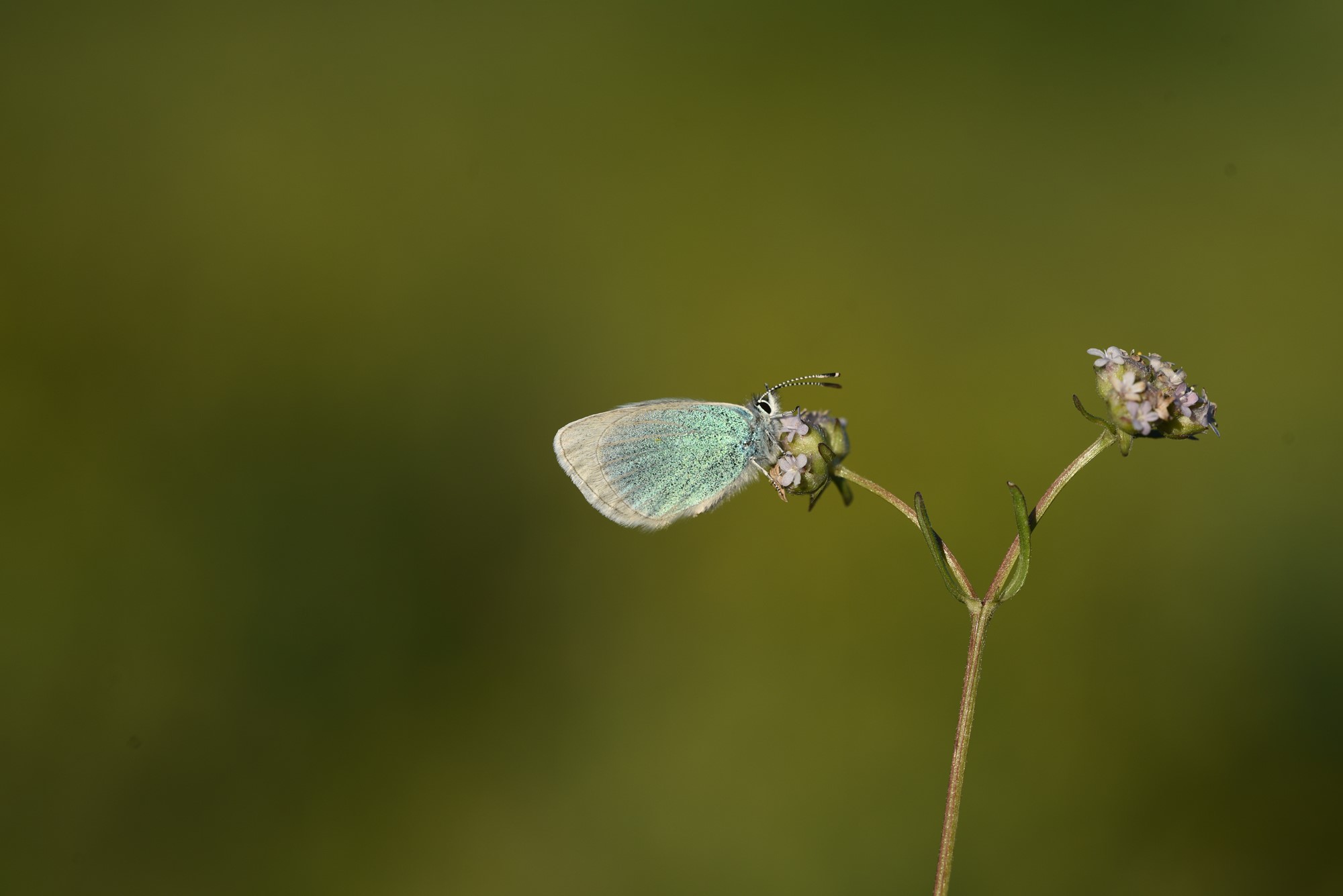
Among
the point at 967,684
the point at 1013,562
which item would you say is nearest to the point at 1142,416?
the point at 1013,562

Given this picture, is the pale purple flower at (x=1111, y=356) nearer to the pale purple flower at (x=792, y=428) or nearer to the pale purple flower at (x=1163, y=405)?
the pale purple flower at (x=1163, y=405)

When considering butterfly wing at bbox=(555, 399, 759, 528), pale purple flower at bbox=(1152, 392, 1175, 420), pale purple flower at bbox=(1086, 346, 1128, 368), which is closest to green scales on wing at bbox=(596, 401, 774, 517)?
butterfly wing at bbox=(555, 399, 759, 528)

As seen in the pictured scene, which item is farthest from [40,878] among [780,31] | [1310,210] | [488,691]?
[1310,210]

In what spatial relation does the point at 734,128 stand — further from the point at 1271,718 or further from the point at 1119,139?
the point at 1271,718

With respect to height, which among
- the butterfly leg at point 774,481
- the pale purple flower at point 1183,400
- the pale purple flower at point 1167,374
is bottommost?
the butterfly leg at point 774,481

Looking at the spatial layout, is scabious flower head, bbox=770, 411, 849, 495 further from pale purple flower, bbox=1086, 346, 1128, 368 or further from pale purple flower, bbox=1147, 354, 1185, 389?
pale purple flower, bbox=1147, 354, 1185, 389

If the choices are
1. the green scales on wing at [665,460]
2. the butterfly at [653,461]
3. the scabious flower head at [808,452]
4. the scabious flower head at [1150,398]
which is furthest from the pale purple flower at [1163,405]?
the green scales on wing at [665,460]

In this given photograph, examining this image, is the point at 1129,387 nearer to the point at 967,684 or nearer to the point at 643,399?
the point at 967,684

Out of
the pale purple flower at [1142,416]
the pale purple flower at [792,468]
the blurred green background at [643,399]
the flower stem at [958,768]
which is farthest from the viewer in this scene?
the blurred green background at [643,399]
